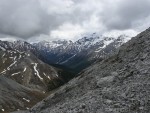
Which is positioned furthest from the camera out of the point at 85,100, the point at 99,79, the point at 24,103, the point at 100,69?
the point at 24,103

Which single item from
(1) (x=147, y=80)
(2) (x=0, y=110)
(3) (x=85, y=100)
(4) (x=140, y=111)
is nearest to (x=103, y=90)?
(3) (x=85, y=100)

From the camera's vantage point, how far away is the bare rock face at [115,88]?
2777 centimetres

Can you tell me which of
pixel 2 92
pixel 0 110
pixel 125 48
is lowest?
pixel 125 48

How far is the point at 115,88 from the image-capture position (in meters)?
31.0

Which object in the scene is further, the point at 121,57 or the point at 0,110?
the point at 0,110

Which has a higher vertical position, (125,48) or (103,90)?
(125,48)

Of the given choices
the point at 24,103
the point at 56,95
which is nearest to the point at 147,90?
the point at 56,95

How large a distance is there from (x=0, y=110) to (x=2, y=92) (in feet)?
98.1

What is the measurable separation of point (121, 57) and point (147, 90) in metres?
10.3

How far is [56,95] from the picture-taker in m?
40.8

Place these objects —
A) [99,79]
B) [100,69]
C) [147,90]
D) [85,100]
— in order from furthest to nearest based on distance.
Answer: [100,69], [99,79], [85,100], [147,90]

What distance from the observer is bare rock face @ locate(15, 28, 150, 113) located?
2777 cm

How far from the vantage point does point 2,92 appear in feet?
636

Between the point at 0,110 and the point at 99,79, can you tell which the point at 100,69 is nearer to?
the point at 99,79
